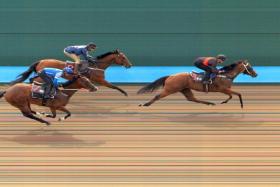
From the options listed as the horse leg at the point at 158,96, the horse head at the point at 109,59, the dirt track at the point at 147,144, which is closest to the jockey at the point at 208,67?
the dirt track at the point at 147,144

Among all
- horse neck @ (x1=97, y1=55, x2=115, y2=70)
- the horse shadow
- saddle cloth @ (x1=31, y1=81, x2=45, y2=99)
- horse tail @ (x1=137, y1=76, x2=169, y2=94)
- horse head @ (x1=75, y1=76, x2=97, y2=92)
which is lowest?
the horse shadow

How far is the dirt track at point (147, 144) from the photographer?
19.1 ft

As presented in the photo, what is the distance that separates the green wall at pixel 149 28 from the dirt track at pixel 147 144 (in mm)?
3538

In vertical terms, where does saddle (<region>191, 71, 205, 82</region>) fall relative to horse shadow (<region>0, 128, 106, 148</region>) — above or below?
above

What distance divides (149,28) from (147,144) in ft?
21.1

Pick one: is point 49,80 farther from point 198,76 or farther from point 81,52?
point 198,76

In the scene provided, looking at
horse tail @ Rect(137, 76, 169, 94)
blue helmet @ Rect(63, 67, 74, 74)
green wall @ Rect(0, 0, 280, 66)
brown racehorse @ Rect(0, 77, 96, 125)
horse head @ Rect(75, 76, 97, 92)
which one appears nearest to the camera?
brown racehorse @ Rect(0, 77, 96, 125)

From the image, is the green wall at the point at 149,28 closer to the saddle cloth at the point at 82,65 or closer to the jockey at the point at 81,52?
the jockey at the point at 81,52

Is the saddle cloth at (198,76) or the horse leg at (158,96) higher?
the saddle cloth at (198,76)

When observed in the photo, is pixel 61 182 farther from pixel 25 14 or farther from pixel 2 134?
pixel 25 14

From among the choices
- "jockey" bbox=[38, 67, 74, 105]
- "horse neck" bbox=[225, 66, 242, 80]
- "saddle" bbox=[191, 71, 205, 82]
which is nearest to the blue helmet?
"jockey" bbox=[38, 67, 74, 105]

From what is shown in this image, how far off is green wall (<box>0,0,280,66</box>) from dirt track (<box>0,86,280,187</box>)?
354 centimetres

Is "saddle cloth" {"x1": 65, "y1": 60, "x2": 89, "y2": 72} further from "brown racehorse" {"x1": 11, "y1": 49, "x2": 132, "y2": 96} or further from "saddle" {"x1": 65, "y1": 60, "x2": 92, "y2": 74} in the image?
"brown racehorse" {"x1": 11, "y1": 49, "x2": 132, "y2": 96}

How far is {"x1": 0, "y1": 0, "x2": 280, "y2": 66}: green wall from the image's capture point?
12.8m
